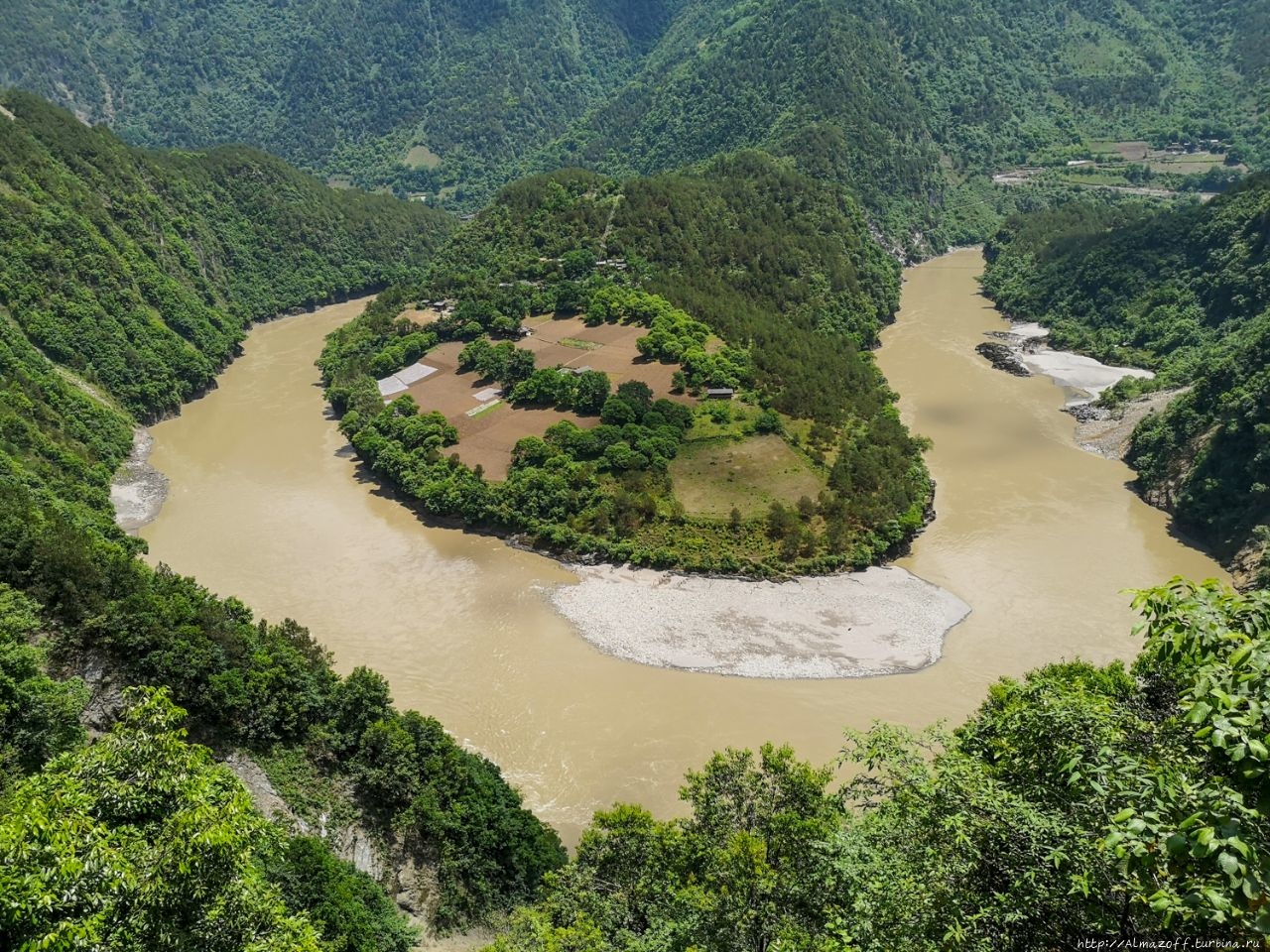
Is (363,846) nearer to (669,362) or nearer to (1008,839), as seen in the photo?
(1008,839)

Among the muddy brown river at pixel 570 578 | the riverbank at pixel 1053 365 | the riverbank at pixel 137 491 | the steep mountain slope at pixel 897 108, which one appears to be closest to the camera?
the muddy brown river at pixel 570 578

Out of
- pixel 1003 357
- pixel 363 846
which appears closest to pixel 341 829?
pixel 363 846

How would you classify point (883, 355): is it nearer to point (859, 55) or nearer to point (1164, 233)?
point (1164, 233)

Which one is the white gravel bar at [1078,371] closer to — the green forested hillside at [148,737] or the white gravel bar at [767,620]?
the white gravel bar at [767,620]

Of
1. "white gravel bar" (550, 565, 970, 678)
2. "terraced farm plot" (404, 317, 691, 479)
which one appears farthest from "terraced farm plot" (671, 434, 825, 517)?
"terraced farm plot" (404, 317, 691, 479)

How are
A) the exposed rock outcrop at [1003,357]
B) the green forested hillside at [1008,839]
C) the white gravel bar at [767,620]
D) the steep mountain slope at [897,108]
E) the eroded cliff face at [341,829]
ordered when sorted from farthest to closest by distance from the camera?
the steep mountain slope at [897,108], the exposed rock outcrop at [1003,357], the white gravel bar at [767,620], the eroded cliff face at [341,829], the green forested hillside at [1008,839]

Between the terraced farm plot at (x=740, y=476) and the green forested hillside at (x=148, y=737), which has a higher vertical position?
the green forested hillside at (x=148, y=737)

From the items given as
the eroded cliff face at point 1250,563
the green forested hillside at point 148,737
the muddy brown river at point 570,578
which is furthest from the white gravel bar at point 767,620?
the eroded cliff face at point 1250,563
